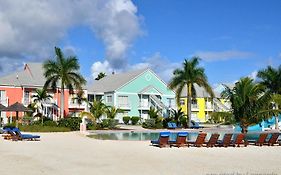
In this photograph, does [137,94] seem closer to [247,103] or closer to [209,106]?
[209,106]

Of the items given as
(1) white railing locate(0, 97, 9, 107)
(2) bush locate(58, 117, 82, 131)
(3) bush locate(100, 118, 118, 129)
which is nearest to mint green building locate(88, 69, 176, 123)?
(1) white railing locate(0, 97, 9, 107)

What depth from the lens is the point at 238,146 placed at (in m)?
22.1

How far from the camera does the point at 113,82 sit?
212ft

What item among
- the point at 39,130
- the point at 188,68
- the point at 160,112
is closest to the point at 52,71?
the point at 39,130

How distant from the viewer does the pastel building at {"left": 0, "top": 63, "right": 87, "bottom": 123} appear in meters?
52.2

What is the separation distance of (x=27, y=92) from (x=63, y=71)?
10.3 meters

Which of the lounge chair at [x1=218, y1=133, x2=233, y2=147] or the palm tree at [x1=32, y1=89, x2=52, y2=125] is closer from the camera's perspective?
the lounge chair at [x1=218, y1=133, x2=233, y2=147]

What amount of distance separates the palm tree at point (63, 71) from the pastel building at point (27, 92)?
529cm

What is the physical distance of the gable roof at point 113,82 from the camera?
61.7 metres

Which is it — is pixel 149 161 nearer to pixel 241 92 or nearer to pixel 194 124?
pixel 241 92

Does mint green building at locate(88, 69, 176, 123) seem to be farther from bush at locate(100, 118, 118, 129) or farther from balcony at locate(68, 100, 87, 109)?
bush at locate(100, 118, 118, 129)

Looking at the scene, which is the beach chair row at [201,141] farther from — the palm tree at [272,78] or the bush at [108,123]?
the palm tree at [272,78]

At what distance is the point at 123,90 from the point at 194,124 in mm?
14676

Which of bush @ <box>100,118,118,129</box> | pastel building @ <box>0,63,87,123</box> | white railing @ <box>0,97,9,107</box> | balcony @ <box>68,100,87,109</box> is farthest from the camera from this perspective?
balcony @ <box>68,100,87,109</box>
